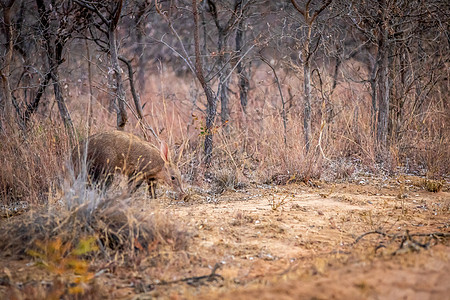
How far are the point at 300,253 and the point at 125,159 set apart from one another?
191 cm

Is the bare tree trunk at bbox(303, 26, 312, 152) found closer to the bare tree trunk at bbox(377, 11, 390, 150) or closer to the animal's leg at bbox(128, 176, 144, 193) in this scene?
the bare tree trunk at bbox(377, 11, 390, 150)

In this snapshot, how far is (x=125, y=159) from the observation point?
425 centimetres

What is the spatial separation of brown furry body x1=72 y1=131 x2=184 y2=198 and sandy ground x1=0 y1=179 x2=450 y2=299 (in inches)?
15.6

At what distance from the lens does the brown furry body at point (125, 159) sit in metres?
4.51

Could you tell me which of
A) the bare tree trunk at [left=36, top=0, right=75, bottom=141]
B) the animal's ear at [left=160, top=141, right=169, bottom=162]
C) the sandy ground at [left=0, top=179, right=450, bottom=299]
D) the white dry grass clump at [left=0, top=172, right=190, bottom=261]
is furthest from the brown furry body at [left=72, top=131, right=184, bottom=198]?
the bare tree trunk at [left=36, top=0, right=75, bottom=141]

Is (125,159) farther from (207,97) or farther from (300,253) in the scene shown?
(207,97)

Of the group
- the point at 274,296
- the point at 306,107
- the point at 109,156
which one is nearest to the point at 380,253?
the point at 274,296

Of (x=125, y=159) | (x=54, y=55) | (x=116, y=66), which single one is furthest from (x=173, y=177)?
(x=54, y=55)

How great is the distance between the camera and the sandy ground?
250 centimetres

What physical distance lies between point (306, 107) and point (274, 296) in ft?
14.3

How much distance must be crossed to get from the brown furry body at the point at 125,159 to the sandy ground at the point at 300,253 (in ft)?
1.30

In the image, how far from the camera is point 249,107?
910 centimetres

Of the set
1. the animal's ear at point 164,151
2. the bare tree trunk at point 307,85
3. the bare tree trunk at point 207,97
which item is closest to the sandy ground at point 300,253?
the animal's ear at point 164,151

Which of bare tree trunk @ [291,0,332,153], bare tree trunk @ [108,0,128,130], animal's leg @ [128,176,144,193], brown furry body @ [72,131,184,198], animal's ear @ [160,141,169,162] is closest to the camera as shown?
animal's leg @ [128,176,144,193]
